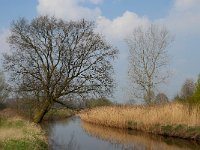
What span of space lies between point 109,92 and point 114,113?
338cm

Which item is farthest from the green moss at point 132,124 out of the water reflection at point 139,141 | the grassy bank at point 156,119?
the water reflection at point 139,141

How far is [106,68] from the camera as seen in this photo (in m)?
27.1

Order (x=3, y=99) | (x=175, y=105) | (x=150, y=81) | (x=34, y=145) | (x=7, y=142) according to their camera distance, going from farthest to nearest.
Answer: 1. (x=3, y=99)
2. (x=150, y=81)
3. (x=175, y=105)
4. (x=34, y=145)
5. (x=7, y=142)

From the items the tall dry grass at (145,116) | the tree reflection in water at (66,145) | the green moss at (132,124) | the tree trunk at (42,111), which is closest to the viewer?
the tree reflection in water at (66,145)

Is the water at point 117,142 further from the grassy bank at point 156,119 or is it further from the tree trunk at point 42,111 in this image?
the tree trunk at point 42,111

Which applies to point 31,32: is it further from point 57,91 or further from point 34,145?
point 34,145

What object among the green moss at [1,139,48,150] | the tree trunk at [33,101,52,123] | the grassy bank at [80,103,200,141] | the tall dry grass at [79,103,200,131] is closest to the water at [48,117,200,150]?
the grassy bank at [80,103,200,141]

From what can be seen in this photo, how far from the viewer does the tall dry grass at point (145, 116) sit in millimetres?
23391

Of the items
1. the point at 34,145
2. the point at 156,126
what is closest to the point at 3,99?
the point at 156,126

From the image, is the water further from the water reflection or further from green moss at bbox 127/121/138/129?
green moss at bbox 127/121/138/129

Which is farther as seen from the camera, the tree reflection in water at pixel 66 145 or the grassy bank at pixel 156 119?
the grassy bank at pixel 156 119

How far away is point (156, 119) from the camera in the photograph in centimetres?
2559

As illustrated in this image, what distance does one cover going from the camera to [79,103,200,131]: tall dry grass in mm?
23391

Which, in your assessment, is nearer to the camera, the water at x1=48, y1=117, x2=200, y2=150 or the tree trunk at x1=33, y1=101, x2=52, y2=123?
the water at x1=48, y1=117, x2=200, y2=150
